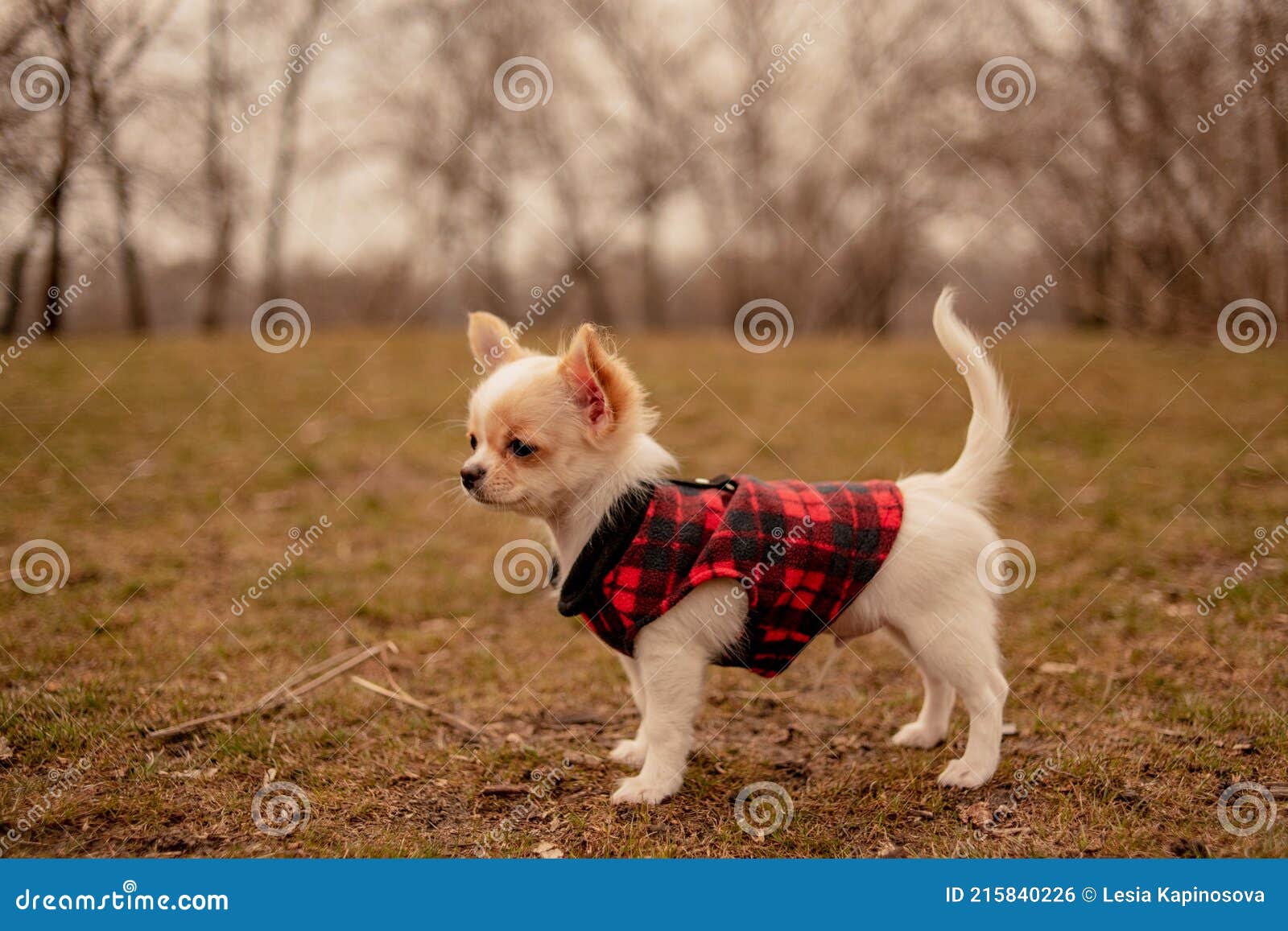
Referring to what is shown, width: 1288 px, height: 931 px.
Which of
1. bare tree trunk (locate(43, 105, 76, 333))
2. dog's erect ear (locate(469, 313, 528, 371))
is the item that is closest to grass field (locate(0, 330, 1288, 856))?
dog's erect ear (locate(469, 313, 528, 371))

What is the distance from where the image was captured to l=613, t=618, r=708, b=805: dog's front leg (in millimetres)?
3188

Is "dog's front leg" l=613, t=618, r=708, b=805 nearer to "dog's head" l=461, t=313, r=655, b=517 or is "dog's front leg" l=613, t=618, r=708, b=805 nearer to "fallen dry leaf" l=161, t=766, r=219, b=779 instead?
"dog's head" l=461, t=313, r=655, b=517

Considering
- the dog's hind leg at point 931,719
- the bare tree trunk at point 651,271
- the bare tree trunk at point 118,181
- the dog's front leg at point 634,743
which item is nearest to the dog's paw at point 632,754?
the dog's front leg at point 634,743

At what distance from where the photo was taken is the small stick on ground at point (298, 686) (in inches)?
151

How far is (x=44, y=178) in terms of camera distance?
629cm

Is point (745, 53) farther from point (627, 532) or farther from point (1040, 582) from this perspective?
point (627, 532)

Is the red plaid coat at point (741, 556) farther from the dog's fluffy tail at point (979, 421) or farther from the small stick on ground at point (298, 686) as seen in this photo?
the small stick on ground at point (298, 686)

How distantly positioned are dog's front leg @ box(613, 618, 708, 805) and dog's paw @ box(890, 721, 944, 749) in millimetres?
1094

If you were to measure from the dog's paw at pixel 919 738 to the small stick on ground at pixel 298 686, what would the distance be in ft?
8.93

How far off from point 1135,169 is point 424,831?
10178 millimetres

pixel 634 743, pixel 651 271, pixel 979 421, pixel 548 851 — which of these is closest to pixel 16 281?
pixel 634 743

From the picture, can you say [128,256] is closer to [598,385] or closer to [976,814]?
[598,385]

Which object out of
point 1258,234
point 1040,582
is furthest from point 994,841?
point 1258,234

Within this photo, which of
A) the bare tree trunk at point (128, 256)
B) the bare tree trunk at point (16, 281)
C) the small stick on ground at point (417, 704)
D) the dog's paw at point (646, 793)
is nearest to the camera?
the dog's paw at point (646, 793)
